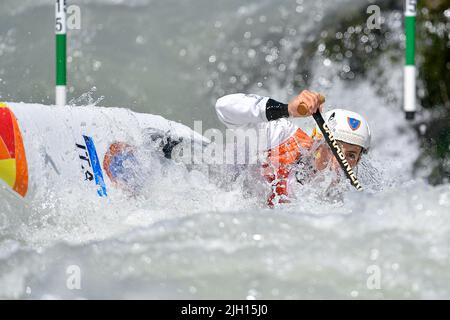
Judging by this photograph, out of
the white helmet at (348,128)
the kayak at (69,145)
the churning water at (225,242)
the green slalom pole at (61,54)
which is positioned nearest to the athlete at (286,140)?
the white helmet at (348,128)

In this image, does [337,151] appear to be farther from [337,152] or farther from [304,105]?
[304,105]

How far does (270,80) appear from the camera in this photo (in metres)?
8.14

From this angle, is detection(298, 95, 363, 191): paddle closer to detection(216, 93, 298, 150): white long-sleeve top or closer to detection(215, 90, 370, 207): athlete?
detection(215, 90, 370, 207): athlete

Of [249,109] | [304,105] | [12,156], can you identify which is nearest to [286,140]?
[249,109]

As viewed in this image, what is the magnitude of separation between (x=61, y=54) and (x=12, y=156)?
1.19m

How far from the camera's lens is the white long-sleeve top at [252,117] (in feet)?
10.6

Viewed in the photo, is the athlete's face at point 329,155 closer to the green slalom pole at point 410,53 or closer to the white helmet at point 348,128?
the white helmet at point 348,128

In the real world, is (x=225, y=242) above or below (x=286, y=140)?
below

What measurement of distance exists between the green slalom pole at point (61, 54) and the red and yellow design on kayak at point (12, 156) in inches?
37.5

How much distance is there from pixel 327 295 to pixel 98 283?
26.2 inches

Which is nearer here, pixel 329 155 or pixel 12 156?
pixel 12 156

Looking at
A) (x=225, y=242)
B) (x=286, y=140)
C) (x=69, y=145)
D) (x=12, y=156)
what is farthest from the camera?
(x=286, y=140)

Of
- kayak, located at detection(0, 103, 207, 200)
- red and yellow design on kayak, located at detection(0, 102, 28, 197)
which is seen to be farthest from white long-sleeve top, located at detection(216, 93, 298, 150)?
red and yellow design on kayak, located at detection(0, 102, 28, 197)

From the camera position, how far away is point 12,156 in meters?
3.01
